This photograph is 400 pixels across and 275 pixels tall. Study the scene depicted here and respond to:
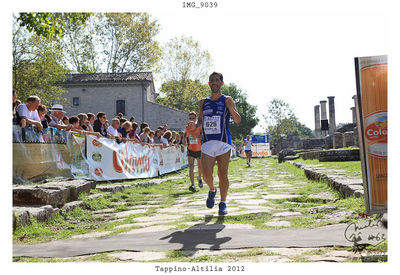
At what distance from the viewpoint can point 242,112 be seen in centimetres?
6856

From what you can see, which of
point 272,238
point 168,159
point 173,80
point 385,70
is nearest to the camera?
point 385,70

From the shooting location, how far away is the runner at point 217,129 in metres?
4.91

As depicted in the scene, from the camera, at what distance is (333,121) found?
3862cm

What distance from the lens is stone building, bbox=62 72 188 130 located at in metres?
38.1

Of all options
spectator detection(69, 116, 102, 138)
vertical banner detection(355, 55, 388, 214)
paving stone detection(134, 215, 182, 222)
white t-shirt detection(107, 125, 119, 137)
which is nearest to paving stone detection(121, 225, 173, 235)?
paving stone detection(134, 215, 182, 222)

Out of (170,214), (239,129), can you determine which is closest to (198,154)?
(170,214)

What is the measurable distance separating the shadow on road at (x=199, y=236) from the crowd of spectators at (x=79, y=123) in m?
3.40

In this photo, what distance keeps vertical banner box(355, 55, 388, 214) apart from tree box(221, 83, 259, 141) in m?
65.3

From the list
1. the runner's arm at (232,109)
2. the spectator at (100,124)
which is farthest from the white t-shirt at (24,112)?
the runner's arm at (232,109)

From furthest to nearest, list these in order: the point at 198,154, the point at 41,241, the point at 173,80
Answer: the point at 173,80, the point at 198,154, the point at 41,241

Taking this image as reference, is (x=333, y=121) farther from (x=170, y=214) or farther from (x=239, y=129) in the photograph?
(x=170, y=214)

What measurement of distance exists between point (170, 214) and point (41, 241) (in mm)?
1829

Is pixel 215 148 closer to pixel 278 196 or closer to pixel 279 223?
pixel 279 223

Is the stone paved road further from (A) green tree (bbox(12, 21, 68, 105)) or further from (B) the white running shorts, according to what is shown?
(A) green tree (bbox(12, 21, 68, 105))
